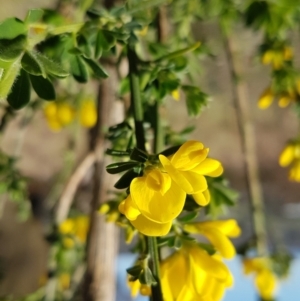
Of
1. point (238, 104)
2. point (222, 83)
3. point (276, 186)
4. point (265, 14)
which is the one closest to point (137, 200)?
point (265, 14)

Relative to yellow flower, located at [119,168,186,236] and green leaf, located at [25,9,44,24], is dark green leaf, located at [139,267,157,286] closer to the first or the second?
yellow flower, located at [119,168,186,236]

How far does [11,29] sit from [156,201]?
0.12 metres

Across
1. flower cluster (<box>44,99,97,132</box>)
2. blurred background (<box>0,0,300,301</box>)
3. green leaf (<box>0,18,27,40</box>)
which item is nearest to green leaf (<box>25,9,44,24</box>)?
green leaf (<box>0,18,27,40</box>)

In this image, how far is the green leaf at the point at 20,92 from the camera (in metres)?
0.30

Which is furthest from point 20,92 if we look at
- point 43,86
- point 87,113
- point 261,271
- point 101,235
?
point 87,113

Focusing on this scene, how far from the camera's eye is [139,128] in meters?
0.30

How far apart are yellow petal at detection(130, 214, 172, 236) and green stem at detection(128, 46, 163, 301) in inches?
0.8

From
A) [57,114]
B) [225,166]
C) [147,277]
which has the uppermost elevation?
[225,166]

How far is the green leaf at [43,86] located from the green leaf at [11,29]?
29 mm

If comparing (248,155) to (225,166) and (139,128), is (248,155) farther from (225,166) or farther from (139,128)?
(225,166)

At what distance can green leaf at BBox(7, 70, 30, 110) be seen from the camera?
0.30 metres

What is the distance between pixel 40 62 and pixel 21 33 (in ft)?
0.11

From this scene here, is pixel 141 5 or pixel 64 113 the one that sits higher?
pixel 64 113

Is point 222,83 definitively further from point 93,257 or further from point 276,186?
point 93,257
